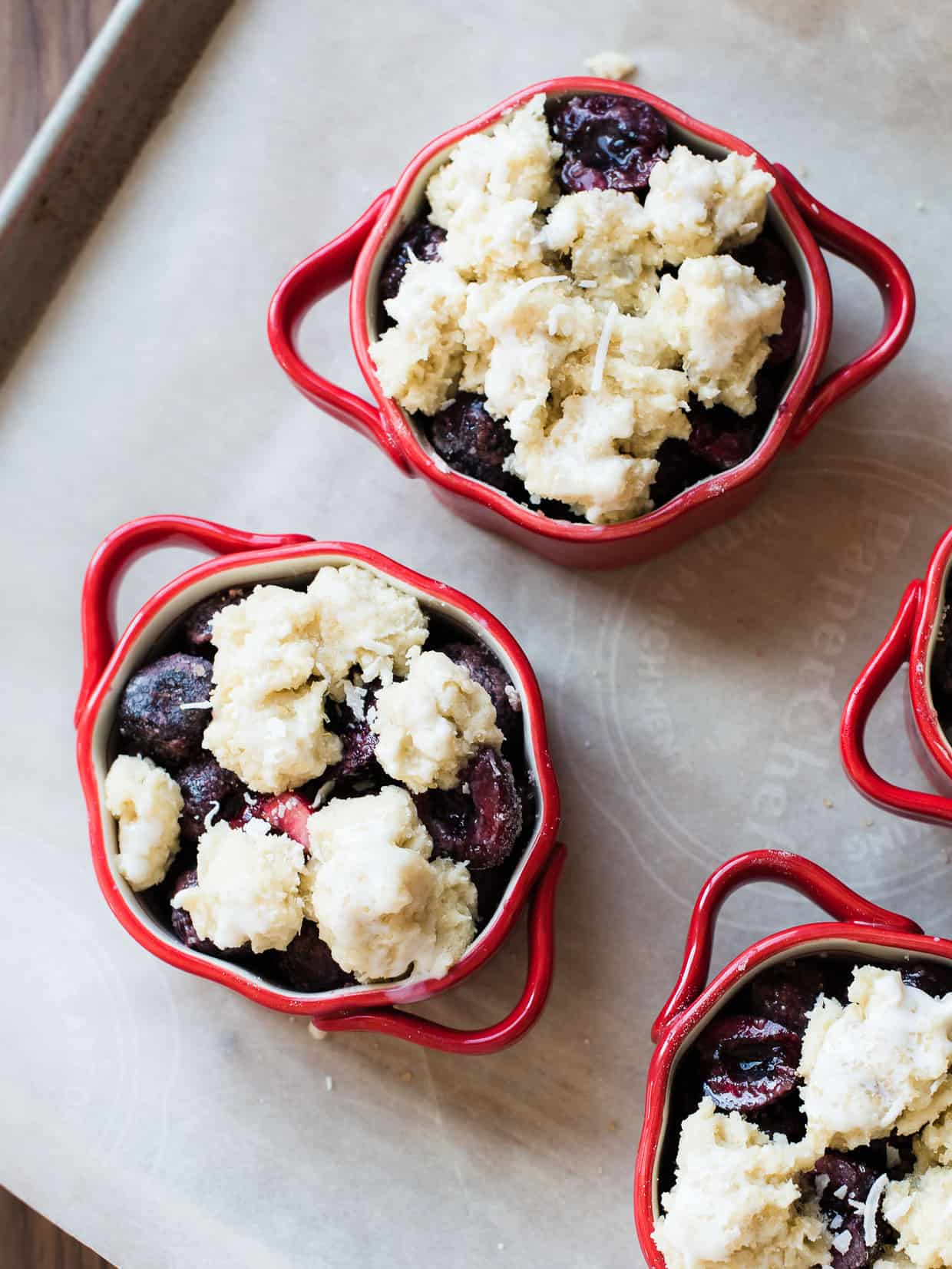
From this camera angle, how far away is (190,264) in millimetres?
2023

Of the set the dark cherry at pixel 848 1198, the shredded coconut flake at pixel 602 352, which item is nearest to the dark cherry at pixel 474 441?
the shredded coconut flake at pixel 602 352

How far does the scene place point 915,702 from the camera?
1512 mm

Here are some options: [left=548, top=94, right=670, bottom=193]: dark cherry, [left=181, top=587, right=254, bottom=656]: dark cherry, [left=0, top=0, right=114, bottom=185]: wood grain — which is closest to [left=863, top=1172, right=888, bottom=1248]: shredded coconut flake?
[left=181, top=587, right=254, bottom=656]: dark cherry

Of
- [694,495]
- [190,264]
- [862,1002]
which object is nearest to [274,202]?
[190,264]

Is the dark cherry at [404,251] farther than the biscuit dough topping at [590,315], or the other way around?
the dark cherry at [404,251]

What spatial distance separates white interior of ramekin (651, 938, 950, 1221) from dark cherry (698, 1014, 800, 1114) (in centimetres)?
2

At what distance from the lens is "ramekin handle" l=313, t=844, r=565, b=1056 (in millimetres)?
1599

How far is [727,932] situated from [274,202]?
132 cm

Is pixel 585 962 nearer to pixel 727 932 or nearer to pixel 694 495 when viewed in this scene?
Result: pixel 727 932

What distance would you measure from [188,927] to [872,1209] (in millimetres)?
862

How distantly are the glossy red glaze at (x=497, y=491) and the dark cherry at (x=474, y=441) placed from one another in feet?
0.07

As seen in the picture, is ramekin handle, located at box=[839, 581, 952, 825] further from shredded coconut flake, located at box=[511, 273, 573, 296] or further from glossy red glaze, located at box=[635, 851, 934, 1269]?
shredded coconut flake, located at box=[511, 273, 573, 296]

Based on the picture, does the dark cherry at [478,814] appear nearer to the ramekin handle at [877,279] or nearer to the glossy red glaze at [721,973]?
the glossy red glaze at [721,973]

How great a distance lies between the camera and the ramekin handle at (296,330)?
5.56ft
